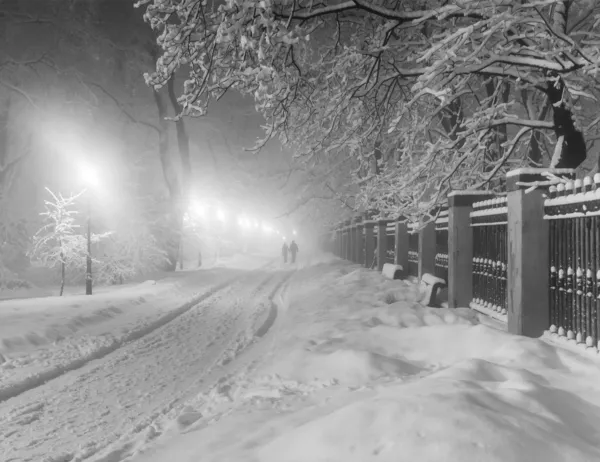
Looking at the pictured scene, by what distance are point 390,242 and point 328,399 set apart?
42.2 feet

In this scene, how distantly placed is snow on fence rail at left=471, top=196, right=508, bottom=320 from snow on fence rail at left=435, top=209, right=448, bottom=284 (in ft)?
5.49

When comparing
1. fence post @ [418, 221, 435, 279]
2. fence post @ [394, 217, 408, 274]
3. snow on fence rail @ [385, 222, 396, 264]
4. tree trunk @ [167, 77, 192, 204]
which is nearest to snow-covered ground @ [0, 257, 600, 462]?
fence post @ [418, 221, 435, 279]

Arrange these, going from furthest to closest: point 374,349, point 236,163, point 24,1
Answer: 1. point 236,163
2. point 24,1
3. point 374,349

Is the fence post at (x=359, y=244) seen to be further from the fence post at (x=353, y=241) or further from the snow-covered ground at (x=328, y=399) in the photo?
the snow-covered ground at (x=328, y=399)

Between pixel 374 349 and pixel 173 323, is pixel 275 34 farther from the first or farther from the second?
pixel 173 323

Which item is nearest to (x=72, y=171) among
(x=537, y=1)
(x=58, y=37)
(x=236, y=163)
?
(x=58, y=37)

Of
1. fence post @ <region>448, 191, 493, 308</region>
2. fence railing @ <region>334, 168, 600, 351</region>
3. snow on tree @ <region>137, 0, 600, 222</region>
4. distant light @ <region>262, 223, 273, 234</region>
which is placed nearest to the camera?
snow on tree @ <region>137, 0, 600, 222</region>

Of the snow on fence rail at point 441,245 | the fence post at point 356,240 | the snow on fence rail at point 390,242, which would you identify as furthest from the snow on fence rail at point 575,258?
the fence post at point 356,240

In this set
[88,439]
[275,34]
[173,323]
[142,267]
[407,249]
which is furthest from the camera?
[142,267]

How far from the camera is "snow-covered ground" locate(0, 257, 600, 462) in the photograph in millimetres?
2660

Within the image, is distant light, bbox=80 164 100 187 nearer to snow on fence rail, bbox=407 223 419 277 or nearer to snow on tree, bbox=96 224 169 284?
snow on tree, bbox=96 224 169 284

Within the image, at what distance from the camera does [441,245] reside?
10609 millimetres

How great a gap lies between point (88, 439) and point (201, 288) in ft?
42.7

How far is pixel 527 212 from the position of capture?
579 cm
